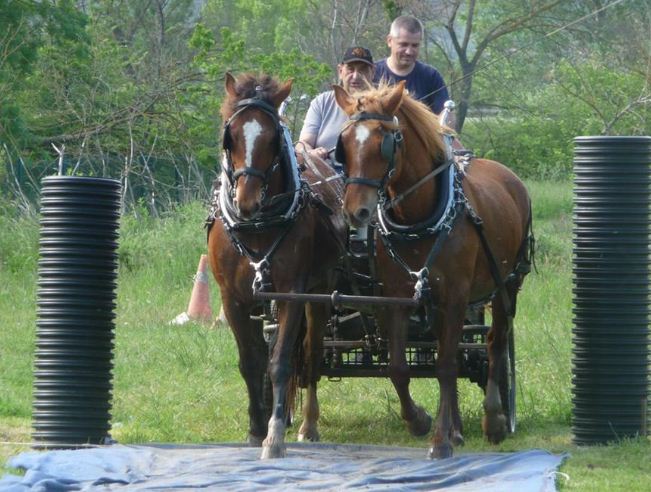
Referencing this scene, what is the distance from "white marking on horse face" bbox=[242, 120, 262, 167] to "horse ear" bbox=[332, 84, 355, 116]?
460mm

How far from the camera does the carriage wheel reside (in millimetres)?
8570

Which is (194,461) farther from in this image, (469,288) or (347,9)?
(347,9)

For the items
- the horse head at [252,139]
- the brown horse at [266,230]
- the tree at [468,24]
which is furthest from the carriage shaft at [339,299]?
the tree at [468,24]

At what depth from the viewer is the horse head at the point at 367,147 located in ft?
21.8

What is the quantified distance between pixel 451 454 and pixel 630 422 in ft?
4.40

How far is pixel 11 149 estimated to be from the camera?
19312 millimetres

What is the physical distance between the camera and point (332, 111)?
862cm

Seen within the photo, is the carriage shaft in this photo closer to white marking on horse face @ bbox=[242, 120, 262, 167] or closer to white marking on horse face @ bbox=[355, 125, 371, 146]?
white marking on horse face @ bbox=[242, 120, 262, 167]

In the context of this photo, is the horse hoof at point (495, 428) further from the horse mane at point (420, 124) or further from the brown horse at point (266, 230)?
the horse mane at point (420, 124)

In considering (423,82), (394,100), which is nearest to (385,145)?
(394,100)

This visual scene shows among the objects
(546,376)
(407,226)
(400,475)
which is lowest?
(400,475)

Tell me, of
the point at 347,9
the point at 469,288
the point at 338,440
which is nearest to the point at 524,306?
the point at 338,440

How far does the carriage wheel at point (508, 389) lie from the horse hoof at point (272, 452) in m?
1.94

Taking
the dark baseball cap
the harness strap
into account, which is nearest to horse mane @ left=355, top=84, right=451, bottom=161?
the harness strap
